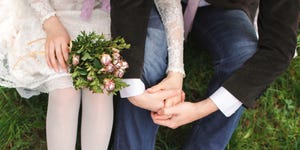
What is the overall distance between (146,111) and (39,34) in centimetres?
45

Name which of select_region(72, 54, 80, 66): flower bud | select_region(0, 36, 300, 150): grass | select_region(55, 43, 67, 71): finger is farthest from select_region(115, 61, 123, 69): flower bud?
select_region(0, 36, 300, 150): grass

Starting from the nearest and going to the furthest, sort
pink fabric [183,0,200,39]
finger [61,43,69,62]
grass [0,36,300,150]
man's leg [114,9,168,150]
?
1. finger [61,43,69,62]
2. man's leg [114,9,168,150]
3. pink fabric [183,0,200,39]
4. grass [0,36,300,150]

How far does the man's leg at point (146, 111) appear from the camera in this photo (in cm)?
165

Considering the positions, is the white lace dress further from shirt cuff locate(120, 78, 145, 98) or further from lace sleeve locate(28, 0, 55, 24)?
shirt cuff locate(120, 78, 145, 98)

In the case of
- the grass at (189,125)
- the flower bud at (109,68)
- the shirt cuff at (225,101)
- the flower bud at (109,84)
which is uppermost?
the flower bud at (109,68)

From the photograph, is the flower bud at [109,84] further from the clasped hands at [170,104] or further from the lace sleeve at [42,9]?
the lace sleeve at [42,9]

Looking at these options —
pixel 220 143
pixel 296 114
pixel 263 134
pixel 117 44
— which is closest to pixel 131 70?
pixel 117 44

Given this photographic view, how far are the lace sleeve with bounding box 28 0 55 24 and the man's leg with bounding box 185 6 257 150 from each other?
0.59 meters

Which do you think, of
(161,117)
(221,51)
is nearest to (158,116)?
(161,117)

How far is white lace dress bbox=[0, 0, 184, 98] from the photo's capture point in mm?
1626

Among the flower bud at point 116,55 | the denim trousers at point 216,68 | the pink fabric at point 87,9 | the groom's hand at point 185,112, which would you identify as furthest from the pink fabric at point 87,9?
the groom's hand at point 185,112

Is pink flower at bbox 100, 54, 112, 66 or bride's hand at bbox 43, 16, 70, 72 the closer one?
pink flower at bbox 100, 54, 112, 66

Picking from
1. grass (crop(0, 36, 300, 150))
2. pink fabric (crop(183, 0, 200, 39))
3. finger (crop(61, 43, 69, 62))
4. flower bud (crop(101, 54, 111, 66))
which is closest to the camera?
flower bud (crop(101, 54, 111, 66))

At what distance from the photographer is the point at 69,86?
1.61m
